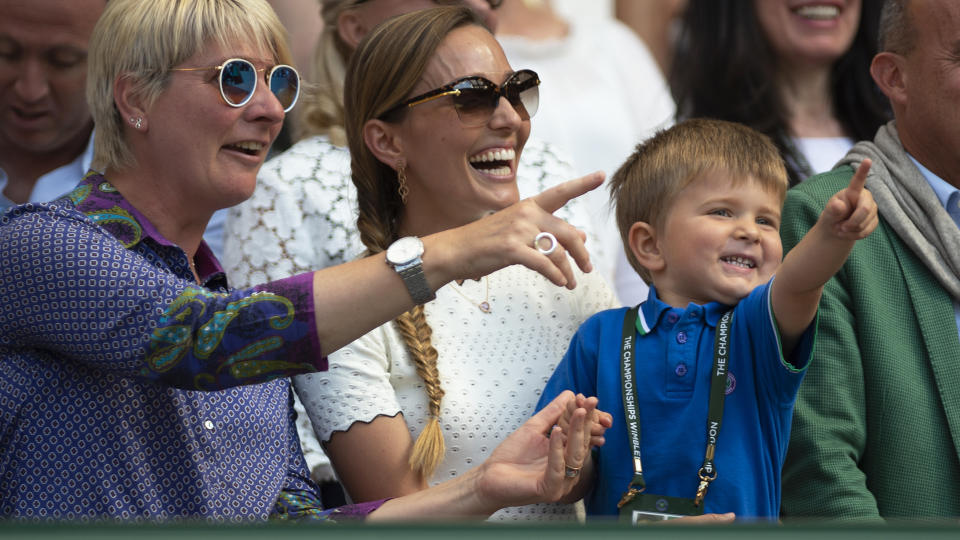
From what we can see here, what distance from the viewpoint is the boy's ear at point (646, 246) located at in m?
2.75

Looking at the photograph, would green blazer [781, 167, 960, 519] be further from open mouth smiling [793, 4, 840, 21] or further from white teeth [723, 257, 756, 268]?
open mouth smiling [793, 4, 840, 21]

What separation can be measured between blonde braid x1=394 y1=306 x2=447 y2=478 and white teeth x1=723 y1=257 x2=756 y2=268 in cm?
66

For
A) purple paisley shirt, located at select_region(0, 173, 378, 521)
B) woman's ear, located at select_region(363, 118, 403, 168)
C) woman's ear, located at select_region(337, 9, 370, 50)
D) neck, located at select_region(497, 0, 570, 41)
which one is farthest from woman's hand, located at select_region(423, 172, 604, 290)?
A: neck, located at select_region(497, 0, 570, 41)

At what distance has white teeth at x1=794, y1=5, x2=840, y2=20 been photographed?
13.0 ft

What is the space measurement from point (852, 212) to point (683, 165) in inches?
22.4

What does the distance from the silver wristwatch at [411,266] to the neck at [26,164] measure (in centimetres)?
181

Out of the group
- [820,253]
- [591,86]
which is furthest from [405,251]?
[591,86]

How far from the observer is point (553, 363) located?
289cm

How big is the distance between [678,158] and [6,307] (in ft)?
4.47

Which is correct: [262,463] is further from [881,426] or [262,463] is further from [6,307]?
[881,426]

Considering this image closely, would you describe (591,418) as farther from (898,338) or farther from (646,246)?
(898,338)

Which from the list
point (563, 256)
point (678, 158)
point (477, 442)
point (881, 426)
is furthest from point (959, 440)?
point (563, 256)

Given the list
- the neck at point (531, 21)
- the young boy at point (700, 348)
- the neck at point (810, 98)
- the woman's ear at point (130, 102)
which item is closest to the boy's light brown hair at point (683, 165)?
the young boy at point (700, 348)

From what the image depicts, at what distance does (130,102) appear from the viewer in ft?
8.12
